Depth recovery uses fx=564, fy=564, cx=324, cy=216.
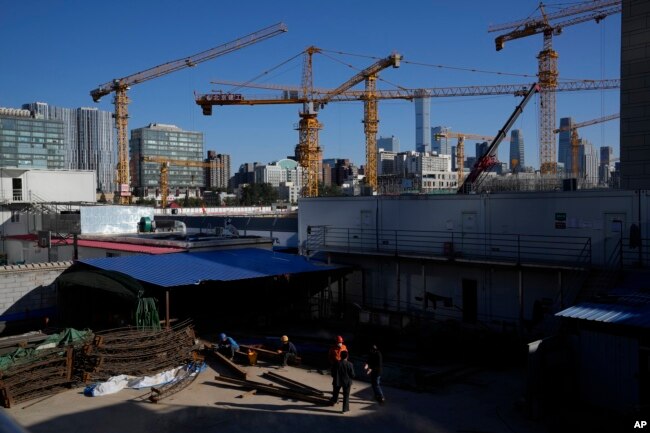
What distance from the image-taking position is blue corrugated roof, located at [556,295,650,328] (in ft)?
40.1

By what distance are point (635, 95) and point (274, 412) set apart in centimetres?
1515

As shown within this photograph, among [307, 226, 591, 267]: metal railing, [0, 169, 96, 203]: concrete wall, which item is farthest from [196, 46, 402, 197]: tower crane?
[307, 226, 591, 267]: metal railing

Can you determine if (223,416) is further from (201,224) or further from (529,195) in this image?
(201,224)

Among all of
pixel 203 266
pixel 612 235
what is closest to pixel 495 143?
pixel 612 235

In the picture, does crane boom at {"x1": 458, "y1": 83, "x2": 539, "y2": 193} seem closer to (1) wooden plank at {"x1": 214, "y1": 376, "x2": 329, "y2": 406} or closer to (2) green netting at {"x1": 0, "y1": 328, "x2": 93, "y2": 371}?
(1) wooden plank at {"x1": 214, "y1": 376, "x2": 329, "y2": 406}

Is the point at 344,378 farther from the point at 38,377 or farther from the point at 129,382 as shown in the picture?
the point at 38,377

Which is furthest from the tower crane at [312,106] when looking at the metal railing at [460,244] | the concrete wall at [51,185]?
the metal railing at [460,244]

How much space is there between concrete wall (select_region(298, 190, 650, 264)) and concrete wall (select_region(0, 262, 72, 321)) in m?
12.6

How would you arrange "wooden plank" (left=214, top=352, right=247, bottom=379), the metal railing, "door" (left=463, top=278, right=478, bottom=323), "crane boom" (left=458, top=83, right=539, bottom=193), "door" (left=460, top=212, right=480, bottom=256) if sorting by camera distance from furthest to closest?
"crane boom" (left=458, top=83, right=539, bottom=193), "door" (left=460, top=212, right=480, bottom=256), "door" (left=463, top=278, right=478, bottom=323), the metal railing, "wooden plank" (left=214, top=352, right=247, bottom=379)

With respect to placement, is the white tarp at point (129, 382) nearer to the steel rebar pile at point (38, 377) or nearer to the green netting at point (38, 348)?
the steel rebar pile at point (38, 377)

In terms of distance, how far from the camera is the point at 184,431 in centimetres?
1221

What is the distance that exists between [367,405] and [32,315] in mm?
16917

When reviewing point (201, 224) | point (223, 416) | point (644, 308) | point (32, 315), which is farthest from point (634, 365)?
point (201, 224)

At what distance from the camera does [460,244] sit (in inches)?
891
